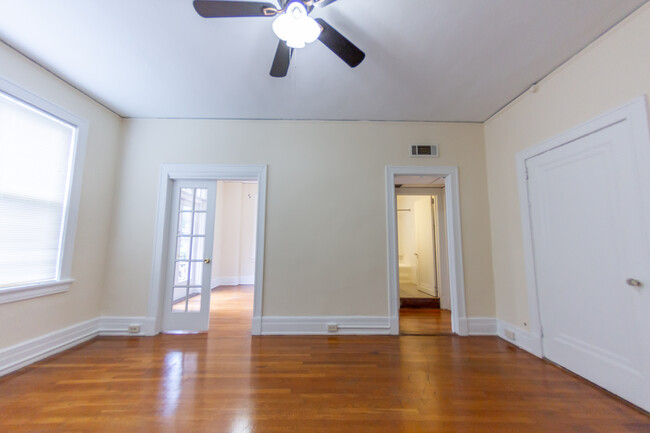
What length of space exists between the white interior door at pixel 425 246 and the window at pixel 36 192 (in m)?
5.53

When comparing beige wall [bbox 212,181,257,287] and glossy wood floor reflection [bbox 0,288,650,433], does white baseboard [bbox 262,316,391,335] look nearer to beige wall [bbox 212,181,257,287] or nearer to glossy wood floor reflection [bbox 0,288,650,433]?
glossy wood floor reflection [bbox 0,288,650,433]

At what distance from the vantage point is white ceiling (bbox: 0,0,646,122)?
1.85 metres

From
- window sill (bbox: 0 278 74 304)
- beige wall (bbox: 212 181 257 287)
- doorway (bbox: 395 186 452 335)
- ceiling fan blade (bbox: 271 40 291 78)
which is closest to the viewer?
ceiling fan blade (bbox: 271 40 291 78)

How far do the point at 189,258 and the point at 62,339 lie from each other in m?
1.43

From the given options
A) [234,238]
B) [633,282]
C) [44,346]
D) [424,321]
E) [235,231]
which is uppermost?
[235,231]

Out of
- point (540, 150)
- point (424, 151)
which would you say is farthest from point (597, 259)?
point (424, 151)

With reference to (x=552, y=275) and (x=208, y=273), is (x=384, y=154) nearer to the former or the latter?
(x=552, y=275)

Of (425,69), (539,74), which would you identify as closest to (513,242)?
(539,74)

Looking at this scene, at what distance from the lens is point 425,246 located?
212 inches

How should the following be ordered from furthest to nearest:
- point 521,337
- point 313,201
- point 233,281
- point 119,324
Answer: point 233,281 → point 313,201 → point 119,324 → point 521,337

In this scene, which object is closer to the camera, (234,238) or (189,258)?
(189,258)

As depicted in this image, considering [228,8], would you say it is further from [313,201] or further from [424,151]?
[424,151]

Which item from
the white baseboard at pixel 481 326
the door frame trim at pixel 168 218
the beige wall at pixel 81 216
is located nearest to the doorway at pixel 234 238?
the door frame trim at pixel 168 218

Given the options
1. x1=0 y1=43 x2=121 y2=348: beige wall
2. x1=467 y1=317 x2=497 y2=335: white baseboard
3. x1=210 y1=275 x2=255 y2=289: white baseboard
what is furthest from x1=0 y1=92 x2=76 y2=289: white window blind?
x1=467 y1=317 x2=497 y2=335: white baseboard
